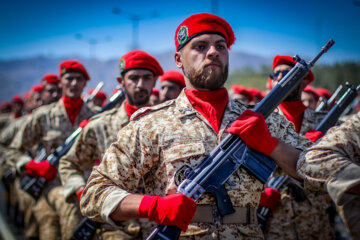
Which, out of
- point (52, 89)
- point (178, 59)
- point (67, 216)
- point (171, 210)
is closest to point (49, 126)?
point (67, 216)

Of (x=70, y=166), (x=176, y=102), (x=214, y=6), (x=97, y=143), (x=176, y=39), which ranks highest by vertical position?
(x=214, y=6)

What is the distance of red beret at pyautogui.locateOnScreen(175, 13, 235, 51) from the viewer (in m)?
2.90

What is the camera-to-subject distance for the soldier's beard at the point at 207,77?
2.83 metres

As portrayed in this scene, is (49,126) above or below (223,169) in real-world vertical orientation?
below

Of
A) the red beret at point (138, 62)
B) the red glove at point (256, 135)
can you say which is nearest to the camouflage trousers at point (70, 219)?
the red beret at point (138, 62)

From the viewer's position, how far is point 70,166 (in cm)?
469

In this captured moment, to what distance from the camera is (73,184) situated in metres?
4.48

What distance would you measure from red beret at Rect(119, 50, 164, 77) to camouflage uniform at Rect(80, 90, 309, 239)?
202cm

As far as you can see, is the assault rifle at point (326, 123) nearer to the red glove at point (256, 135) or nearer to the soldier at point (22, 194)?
the red glove at point (256, 135)

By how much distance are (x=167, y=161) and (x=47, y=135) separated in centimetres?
423

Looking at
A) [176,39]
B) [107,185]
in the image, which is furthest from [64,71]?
[107,185]

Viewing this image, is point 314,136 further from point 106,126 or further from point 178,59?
point 106,126

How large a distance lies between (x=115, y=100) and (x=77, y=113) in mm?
756

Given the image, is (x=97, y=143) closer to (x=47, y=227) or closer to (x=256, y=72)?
(x=47, y=227)
